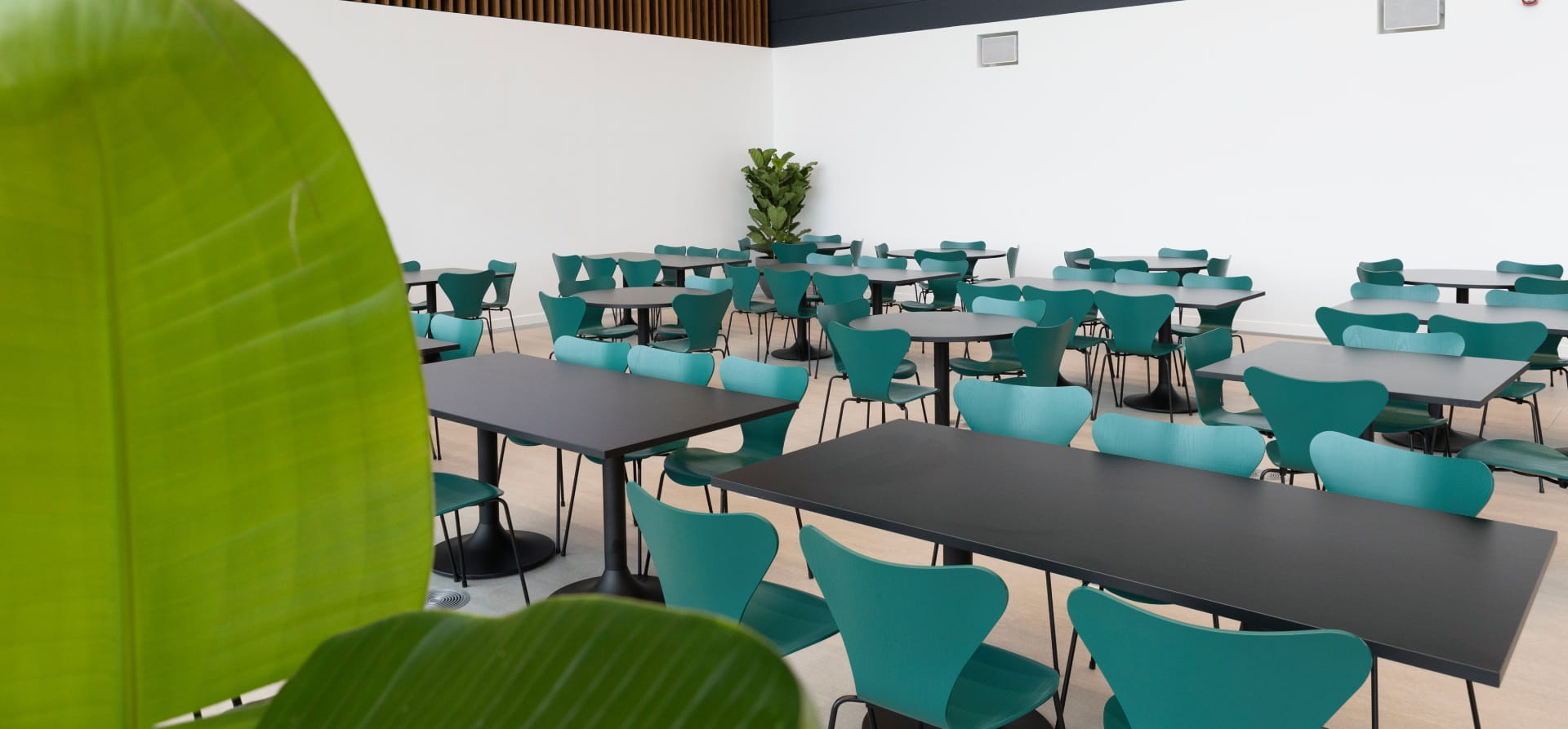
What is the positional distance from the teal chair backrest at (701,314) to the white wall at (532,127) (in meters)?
2.88

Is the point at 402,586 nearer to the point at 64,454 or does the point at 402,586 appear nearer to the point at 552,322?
the point at 64,454

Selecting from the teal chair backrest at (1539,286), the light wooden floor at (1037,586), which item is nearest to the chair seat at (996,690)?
the light wooden floor at (1037,586)

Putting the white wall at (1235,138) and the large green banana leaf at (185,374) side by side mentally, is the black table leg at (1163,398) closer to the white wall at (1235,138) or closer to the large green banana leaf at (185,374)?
the white wall at (1235,138)

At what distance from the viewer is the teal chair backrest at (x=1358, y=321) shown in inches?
189

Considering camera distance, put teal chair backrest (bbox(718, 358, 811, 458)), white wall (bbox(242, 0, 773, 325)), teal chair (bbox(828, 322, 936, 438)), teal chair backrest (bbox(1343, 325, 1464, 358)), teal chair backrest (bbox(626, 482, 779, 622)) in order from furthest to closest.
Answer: white wall (bbox(242, 0, 773, 325)) → teal chair (bbox(828, 322, 936, 438)) → teal chair backrest (bbox(1343, 325, 1464, 358)) → teal chair backrest (bbox(718, 358, 811, 458)) → teal chair backrest (bbox(626, 482, 779, 622))

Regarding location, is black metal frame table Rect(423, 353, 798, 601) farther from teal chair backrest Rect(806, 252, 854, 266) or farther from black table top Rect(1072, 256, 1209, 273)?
black table top Rect(1072, 256, 1209, 273)

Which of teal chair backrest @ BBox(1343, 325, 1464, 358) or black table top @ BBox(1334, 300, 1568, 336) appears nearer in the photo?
teal chair backrest @ BBox(1343, 325, 1464, 358)

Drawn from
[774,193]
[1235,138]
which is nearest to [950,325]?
[1235,138]

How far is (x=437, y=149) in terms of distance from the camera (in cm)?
930

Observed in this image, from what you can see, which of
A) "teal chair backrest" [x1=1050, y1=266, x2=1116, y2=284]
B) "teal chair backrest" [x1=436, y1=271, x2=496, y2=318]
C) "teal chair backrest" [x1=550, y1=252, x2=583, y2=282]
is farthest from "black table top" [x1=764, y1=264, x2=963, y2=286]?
"teal chair backrest" [x1=436, y1=271, x2=496, y2=318]

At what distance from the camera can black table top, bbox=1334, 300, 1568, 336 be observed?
4.79 meters

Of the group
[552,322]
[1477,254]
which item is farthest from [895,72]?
[552,322]

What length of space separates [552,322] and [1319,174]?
6641 mm

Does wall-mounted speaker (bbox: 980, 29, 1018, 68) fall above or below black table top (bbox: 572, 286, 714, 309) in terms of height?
above
